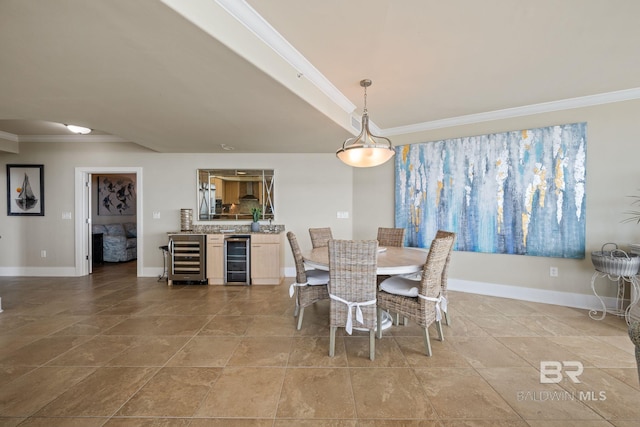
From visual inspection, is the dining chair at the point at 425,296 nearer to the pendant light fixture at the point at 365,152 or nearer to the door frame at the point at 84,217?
the pendant light fixture at the point at 365,152

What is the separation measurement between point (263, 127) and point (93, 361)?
111 inches

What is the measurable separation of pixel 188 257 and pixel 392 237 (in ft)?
10.8

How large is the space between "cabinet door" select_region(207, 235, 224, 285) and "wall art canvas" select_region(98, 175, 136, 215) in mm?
4498

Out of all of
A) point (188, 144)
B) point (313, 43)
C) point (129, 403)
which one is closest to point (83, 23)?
point (313, 43)

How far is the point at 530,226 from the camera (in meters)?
3.38

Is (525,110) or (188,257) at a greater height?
(525,110)

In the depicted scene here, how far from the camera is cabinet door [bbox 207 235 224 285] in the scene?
4.26 metres

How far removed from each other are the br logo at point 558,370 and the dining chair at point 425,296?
0.70 m

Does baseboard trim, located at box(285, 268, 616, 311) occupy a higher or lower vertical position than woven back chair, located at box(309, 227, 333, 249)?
lower

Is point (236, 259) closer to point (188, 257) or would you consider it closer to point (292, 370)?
point (188, 257)

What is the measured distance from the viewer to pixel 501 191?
354 centimetres

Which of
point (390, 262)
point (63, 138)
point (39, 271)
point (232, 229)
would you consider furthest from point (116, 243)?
point (390, 262)

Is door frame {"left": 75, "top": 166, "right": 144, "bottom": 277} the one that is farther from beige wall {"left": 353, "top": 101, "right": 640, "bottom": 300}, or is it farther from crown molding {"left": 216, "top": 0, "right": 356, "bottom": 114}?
beige wall {"left": 353, "top": 101, "right": 640, "bottom": 300}

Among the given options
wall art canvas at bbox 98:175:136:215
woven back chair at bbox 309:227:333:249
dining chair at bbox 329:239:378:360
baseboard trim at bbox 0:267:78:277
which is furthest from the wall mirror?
wall art canvas at bbox 98:175:136:215
